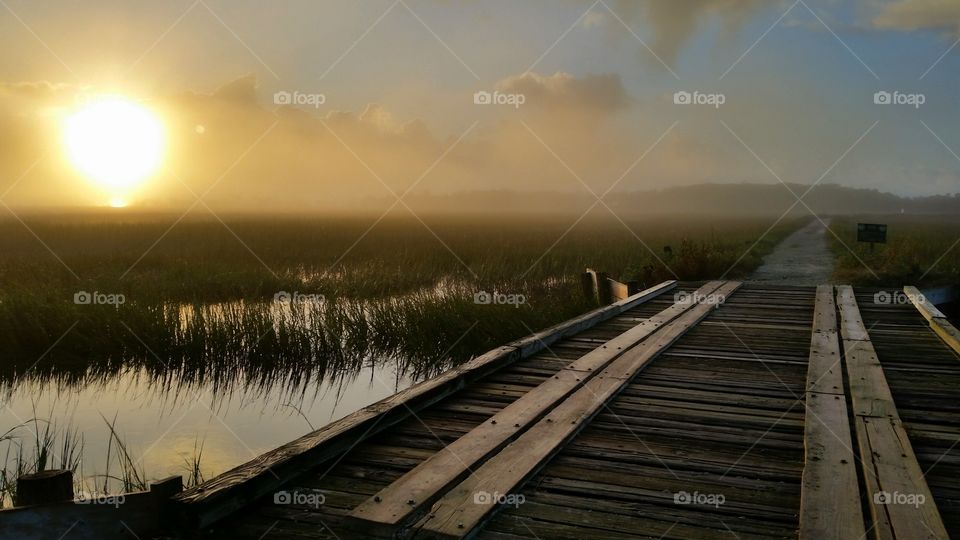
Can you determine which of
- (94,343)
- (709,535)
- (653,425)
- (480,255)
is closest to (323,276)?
(480,255)

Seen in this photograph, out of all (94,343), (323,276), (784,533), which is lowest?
(784,533)

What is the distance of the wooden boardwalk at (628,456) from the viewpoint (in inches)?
105

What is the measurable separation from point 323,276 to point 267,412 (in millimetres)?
9513

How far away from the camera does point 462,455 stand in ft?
10.7

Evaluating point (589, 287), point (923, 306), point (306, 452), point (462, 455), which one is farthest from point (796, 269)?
point (306, 452)

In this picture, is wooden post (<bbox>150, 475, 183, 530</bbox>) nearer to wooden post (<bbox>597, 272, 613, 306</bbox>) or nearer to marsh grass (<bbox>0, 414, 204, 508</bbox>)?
marsh grass (<bbox>0, 414, 204, 508</bbox>)

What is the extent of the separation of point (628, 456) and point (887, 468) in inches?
43.9

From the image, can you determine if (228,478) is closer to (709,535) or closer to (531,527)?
(531,527)

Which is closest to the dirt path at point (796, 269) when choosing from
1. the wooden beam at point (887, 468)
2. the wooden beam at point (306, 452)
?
the wooden beam at point (887, 468)

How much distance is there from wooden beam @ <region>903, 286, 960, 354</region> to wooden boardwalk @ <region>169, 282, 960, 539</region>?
406mm

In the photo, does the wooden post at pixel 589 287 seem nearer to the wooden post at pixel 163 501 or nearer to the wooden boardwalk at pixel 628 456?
the wooden boardwalk at pixel 628 456

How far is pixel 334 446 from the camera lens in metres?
3.41

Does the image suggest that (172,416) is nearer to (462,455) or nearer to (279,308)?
(462,455)

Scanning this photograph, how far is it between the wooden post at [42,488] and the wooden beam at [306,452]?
1.25 feet
